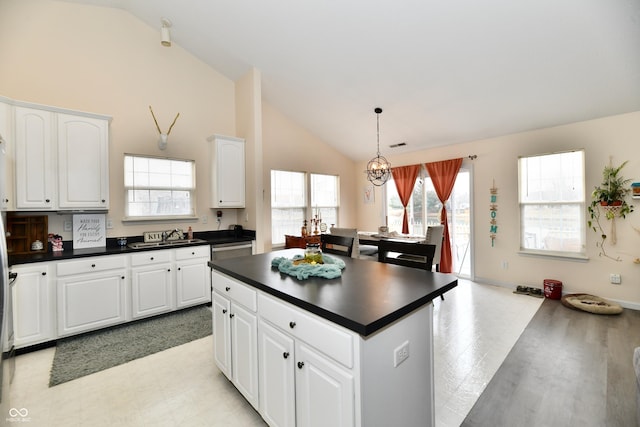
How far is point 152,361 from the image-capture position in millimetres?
2506

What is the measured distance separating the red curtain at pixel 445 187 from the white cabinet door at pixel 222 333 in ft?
13.7

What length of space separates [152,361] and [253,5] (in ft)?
12.4

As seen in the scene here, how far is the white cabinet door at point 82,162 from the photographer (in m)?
3.02

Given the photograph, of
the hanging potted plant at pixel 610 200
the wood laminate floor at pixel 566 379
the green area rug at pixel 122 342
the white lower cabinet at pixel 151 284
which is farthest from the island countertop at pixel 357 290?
the hanging potted plant at pixel 610 200

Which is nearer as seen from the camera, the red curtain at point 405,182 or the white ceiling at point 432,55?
the white ceiling at point 432,55

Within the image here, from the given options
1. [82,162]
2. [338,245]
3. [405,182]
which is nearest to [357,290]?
[338,245]

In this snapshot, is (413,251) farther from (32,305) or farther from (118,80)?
(118,80)

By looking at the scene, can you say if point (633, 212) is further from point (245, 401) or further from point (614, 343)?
point (245, 401)

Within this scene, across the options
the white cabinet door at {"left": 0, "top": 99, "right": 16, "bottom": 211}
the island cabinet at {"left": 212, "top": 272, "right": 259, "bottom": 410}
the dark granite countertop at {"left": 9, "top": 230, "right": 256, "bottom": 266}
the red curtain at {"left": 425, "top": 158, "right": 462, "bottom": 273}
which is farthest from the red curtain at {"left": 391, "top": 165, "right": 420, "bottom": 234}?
the white cabinet door at {"left": 0, "top": 99, "right": 16, "bottom": 211}

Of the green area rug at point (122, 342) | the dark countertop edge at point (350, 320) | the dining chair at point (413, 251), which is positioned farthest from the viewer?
the green area rug at point (122, 342)

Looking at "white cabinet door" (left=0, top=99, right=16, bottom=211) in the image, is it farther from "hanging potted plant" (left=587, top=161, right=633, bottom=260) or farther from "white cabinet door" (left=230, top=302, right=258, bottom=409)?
"hanging potted plant" (left=587, top=161, right=633, bottom=260)

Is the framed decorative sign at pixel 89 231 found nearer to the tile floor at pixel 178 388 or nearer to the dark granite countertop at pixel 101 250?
the dark granite countertop at pixel 101 250

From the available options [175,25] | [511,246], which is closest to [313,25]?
[175,25]

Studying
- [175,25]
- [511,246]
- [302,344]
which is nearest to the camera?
[302,344]
